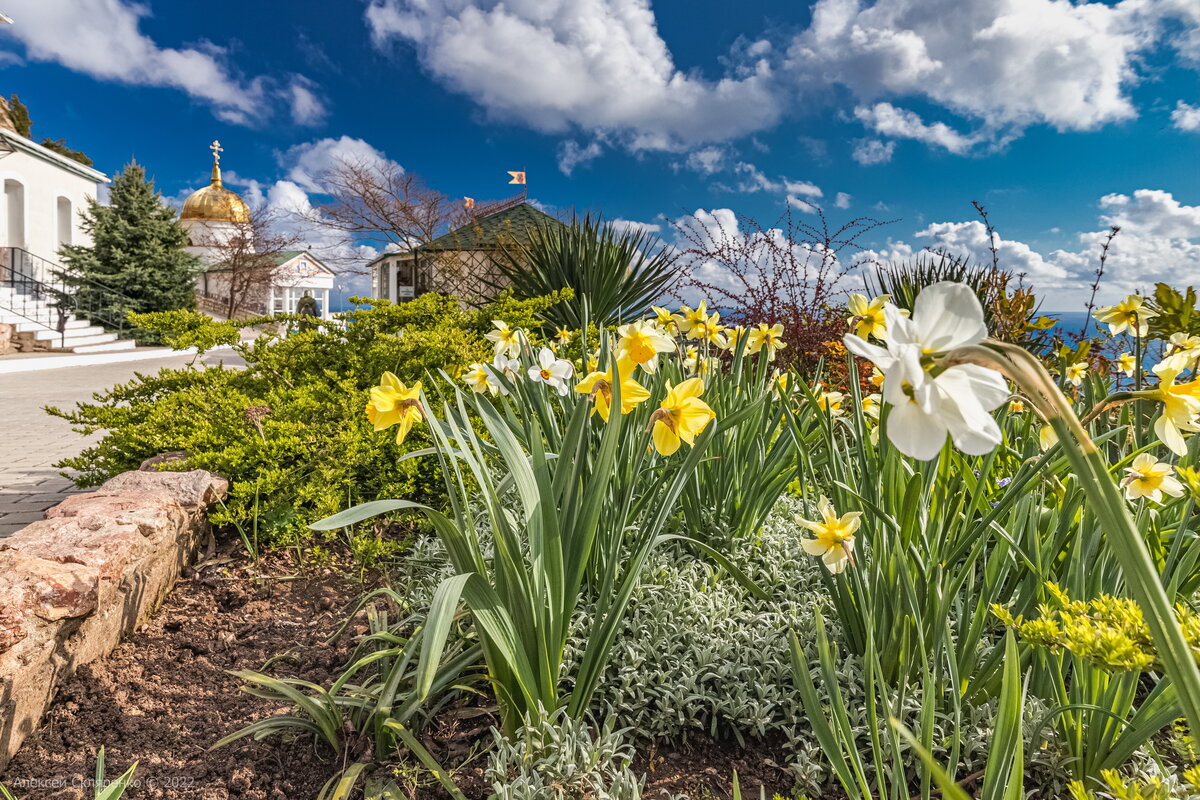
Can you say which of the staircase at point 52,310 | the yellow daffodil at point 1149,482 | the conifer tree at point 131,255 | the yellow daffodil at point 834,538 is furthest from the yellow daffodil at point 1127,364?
the conifer tree at point 131,255

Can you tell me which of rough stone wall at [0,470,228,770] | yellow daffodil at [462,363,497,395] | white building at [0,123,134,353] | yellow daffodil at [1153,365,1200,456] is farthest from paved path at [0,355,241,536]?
white building at [0,123,134,353]

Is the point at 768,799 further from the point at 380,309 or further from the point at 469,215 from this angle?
the point at 469,215

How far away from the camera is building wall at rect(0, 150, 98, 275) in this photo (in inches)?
743

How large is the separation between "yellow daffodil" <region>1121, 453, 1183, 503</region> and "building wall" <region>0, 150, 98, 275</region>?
2459 centimetres

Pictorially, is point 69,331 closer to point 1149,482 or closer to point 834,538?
point 834,538

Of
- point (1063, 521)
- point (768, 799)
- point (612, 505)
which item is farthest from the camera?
point (612, 505)

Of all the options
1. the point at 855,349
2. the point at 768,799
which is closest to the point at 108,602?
the point at 768,799

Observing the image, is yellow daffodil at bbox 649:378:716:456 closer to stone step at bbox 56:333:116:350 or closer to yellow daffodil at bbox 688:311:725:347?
yellow daffodil at bbox 688:311:725:347

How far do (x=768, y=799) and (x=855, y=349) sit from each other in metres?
1.25

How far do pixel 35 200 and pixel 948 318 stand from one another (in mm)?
26109

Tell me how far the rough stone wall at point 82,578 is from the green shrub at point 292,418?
0.75 ft

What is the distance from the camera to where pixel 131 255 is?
759 inches

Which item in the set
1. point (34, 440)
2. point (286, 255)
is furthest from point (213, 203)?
point (34, 440)

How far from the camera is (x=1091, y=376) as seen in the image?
2363 millimetres
